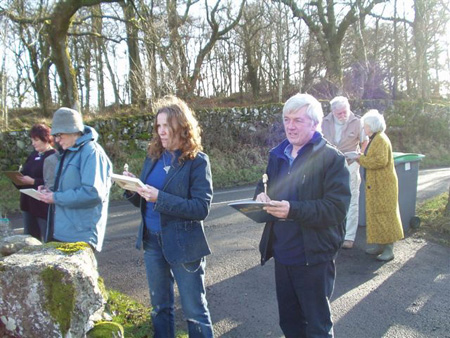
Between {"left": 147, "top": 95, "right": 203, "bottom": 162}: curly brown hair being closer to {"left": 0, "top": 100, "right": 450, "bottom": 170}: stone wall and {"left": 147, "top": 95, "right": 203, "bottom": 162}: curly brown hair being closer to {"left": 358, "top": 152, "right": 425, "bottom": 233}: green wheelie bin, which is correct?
{"left": 358, "top": 152, "right": 425, "bottom": 233}: green wheelie bin

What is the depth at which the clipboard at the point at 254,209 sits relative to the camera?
238 cm

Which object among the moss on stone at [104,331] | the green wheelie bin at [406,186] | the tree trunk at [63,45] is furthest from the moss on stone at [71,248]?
the tree trunk at [63,45]

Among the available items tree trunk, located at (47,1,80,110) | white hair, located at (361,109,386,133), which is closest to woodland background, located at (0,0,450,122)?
tree trunk, located at (47,1,80,110)

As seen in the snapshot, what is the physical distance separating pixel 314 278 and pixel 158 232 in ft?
3.75

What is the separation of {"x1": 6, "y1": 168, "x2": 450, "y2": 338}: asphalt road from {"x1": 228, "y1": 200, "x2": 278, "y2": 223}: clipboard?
146cm

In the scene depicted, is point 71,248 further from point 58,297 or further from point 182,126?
point 182,126

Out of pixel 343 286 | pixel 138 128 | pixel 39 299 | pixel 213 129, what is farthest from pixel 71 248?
pixel 213 129

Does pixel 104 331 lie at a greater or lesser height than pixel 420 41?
lesser

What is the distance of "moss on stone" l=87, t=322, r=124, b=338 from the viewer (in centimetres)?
228

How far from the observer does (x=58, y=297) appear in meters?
1.97

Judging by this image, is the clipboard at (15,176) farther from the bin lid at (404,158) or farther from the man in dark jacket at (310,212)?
the bin lid at (404,158)

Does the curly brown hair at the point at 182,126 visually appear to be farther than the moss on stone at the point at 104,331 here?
Yes

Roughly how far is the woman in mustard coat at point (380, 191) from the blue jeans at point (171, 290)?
2.93m

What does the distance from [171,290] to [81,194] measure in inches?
39.4
